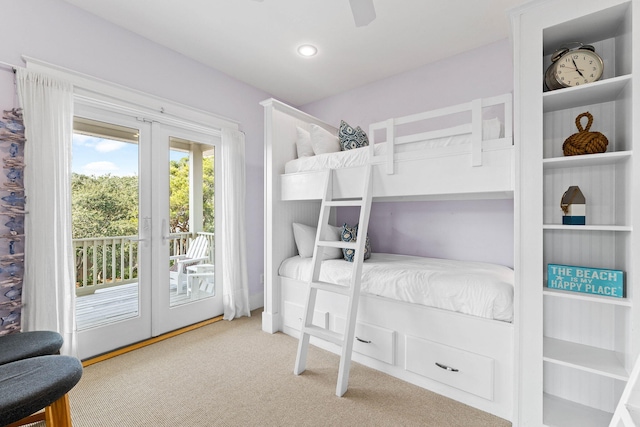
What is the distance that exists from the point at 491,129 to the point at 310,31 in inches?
66.9

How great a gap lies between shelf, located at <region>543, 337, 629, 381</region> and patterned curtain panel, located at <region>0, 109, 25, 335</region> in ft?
10.5

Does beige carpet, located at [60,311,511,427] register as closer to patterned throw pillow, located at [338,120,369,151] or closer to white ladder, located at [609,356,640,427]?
white ladder, located at [609,356,640,427]

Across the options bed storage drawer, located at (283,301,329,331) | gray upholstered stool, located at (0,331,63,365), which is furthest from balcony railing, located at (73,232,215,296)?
bed storage drawer, located at (283,301,329,331)

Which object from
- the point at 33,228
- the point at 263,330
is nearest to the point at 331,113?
the point at 263,330

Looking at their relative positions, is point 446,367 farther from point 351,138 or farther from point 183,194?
point 183,194

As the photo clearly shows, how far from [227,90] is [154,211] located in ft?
5.12

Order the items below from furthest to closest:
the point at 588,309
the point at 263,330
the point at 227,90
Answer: the point at 227,90 → the point at 263,330 → the point at 588,309

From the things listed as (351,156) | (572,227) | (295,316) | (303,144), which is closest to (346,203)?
(351,156)

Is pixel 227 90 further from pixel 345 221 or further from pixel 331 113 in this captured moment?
pixel 345 221

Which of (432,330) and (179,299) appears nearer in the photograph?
(432,330)

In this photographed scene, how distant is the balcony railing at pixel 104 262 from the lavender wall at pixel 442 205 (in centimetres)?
232

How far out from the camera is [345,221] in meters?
3.73

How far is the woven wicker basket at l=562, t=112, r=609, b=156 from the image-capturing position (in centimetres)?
147

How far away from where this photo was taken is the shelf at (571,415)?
4.90 feet
